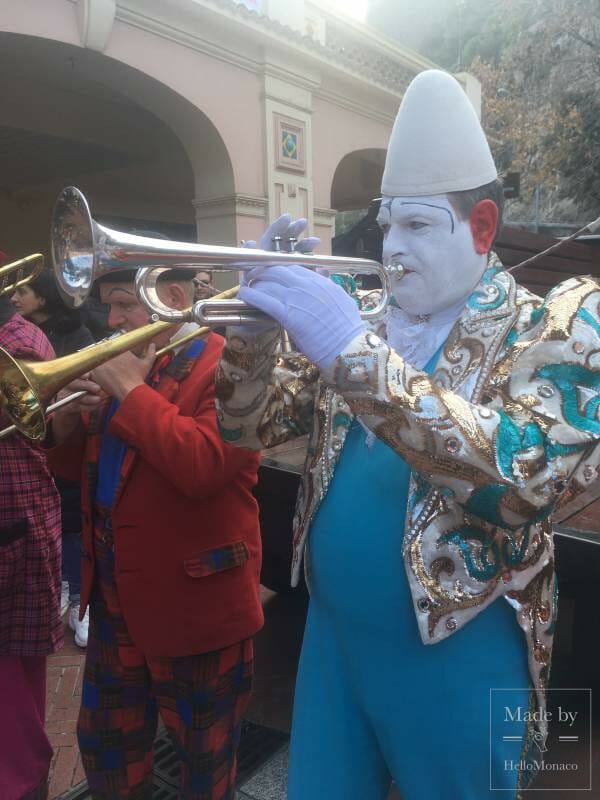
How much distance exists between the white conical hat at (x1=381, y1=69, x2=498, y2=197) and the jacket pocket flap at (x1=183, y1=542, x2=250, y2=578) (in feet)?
3.34

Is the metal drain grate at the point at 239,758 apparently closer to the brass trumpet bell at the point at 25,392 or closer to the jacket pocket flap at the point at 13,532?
the jacket pocket flap at the point at 13,532

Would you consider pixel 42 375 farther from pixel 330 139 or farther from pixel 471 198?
pixel 330 139

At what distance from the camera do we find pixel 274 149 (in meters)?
6.76

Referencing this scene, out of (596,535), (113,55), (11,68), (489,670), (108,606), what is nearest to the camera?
(489,670)

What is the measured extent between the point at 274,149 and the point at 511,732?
639 centimetres

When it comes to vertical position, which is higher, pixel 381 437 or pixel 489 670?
pixel 381 437

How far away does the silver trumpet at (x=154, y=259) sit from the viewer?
1230 millimetres

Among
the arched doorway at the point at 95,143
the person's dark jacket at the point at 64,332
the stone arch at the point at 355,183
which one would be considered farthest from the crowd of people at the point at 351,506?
the stone arch at the point at 355,183

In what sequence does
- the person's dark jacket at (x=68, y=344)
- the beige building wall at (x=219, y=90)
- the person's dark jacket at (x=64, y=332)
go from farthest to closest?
1. the beige building wall at (x=219, y=90)
2. the person's dark jacket at (x=64, y=332)
3. the person's dark jacket at (x=68, y=344)

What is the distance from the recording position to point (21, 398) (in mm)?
1610

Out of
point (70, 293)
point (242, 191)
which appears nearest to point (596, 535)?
point (70, 293)

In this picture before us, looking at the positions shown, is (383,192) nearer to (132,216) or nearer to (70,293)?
(70,293)

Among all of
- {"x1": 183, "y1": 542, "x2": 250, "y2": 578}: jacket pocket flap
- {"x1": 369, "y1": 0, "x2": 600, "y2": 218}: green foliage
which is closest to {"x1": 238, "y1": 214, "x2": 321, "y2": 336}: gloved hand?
{"x1": 183, "y1": 542, "x2": 250, "y2": 578}: jacket pocket flap

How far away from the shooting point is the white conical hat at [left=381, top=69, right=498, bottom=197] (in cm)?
132
